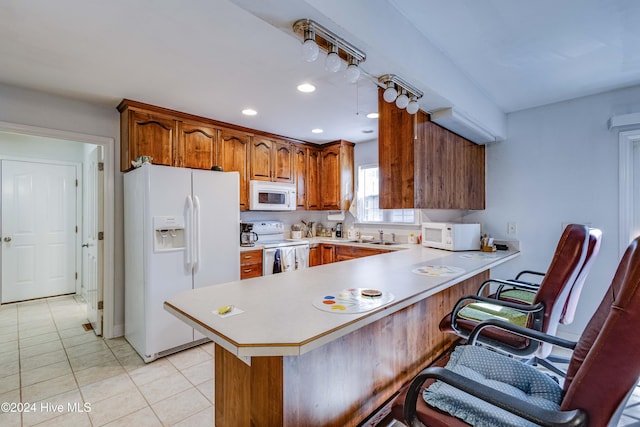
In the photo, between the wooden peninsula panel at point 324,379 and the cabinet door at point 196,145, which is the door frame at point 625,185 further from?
the cabinet door at point 196,145

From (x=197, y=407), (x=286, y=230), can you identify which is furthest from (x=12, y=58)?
(x=286, y=230)

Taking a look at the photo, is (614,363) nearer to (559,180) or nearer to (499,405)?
(499,405)

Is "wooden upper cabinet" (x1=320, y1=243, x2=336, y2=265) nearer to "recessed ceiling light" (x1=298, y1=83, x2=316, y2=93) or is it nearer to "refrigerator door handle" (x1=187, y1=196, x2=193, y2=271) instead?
"refrigerator door handle" (x1=187, y1=196, x2=193, y2=271)

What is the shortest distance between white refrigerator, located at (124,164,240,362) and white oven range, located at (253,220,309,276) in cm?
60

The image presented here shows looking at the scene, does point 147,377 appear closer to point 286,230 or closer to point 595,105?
point 286,230

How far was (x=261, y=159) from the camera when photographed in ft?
13.3

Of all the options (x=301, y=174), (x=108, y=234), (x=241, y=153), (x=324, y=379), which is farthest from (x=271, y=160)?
(x=324, y=379)

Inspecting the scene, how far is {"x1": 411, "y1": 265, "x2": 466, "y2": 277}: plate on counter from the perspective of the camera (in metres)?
1.98

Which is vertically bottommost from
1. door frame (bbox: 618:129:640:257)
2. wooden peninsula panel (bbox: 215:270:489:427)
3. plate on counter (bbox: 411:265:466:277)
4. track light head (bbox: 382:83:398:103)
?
wooden peninsula panel (bbox: 215:270:489:427)

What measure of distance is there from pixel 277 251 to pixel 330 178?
1.53 m

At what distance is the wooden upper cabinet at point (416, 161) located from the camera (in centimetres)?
234

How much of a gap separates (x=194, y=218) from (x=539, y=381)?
268 centimetres

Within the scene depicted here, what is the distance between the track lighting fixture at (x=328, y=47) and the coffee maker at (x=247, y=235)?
2819mm

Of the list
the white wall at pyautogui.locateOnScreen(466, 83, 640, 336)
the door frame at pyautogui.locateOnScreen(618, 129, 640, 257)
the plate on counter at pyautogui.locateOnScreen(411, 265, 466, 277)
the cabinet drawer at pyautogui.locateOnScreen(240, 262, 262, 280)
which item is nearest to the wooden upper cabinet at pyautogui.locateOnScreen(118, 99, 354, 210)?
the cabinet drawer at pyautogui.locateOnScreen(240, 262, 262, 280)
